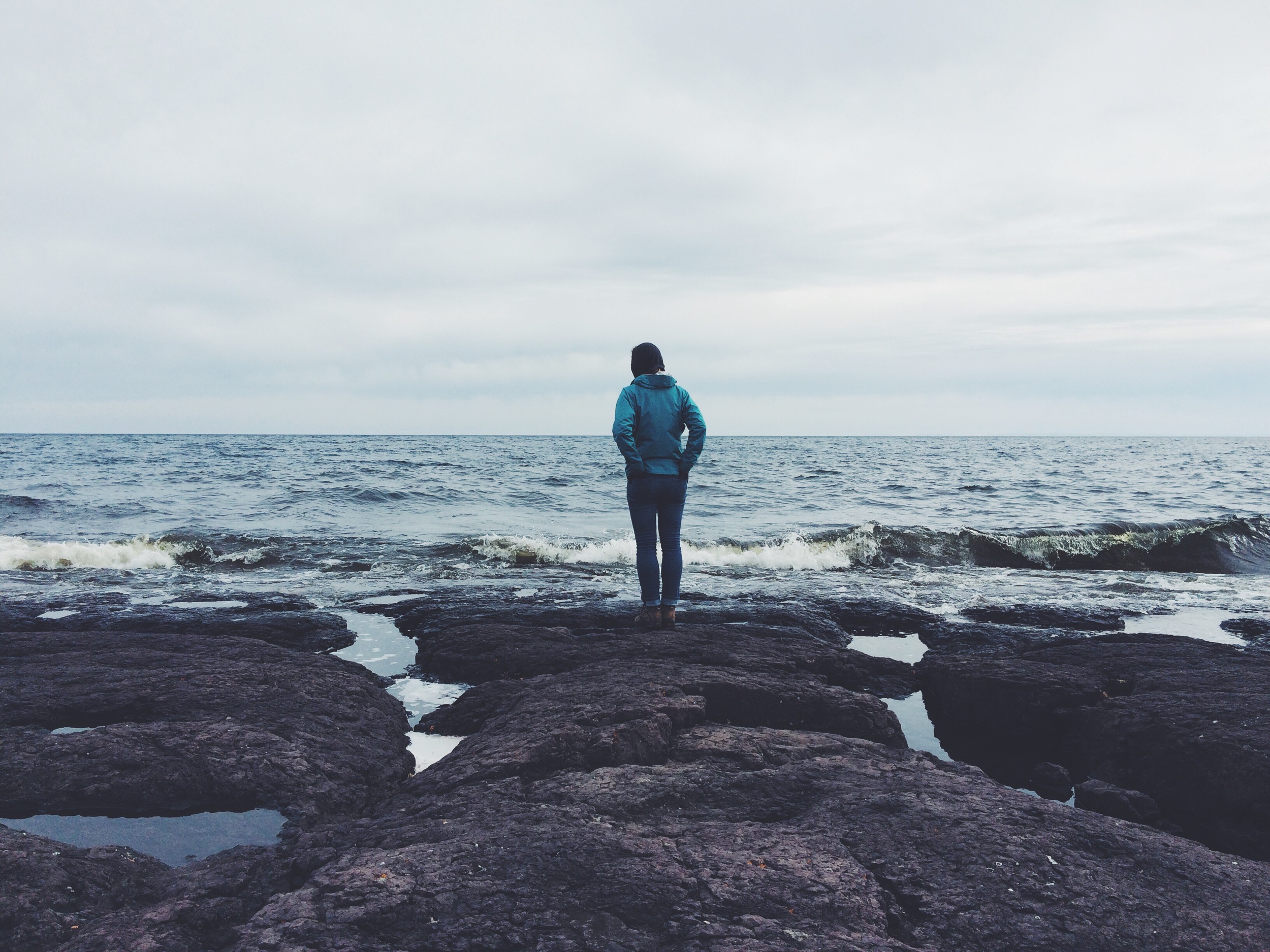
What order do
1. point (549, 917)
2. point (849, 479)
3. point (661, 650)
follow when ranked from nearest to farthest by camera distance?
point (549, 917), point (661, 650), point (849, 479)

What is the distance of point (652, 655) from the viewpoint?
17.4ft

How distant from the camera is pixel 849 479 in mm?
28359

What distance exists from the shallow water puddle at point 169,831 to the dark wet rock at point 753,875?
0.46 meters

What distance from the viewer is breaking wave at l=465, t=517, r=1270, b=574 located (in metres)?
13.2

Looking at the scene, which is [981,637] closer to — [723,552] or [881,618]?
[881,618]

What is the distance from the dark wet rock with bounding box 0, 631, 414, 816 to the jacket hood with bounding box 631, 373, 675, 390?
9.77 feet

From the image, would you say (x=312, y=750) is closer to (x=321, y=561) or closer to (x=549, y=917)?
(x=549, y=917)

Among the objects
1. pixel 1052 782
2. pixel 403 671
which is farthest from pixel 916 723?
pixel 403 671

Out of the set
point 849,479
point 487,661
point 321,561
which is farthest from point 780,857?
point 849,479

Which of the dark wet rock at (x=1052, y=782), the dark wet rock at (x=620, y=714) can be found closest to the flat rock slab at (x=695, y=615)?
the dark wet rock at (x=620, y=714)

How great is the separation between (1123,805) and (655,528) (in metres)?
3.83

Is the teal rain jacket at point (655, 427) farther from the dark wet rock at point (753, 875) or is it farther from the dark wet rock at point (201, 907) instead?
the dark wet rock at point (201, 907)

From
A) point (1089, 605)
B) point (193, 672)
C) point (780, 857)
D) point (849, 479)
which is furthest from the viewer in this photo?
point (849, 479)

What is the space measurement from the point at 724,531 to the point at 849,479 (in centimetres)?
1393
